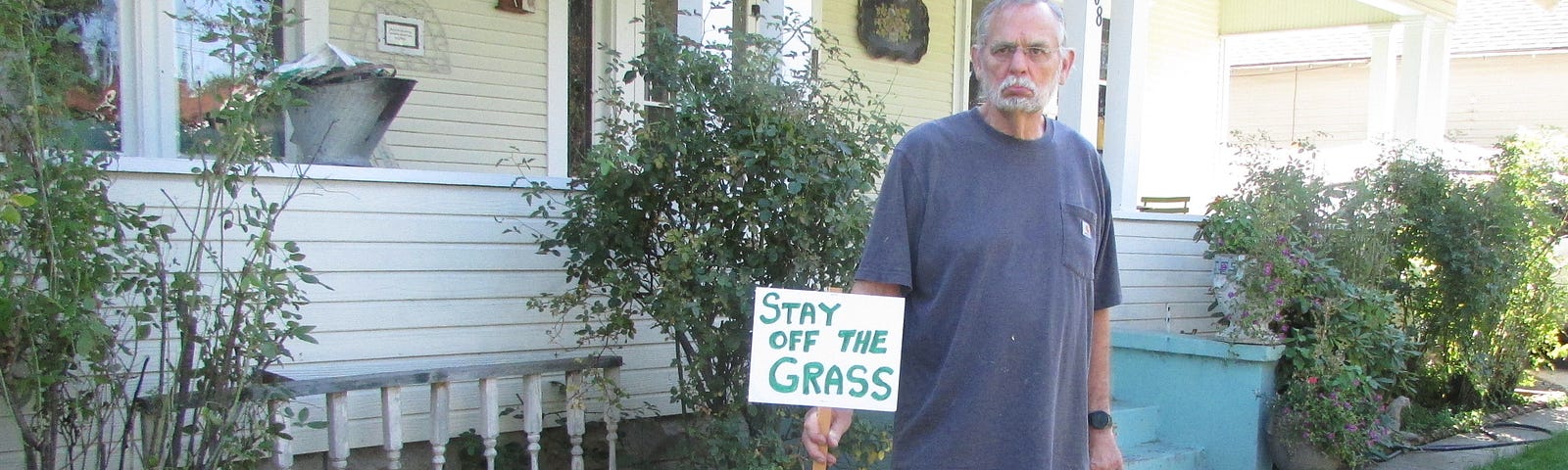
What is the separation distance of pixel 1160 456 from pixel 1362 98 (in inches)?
637

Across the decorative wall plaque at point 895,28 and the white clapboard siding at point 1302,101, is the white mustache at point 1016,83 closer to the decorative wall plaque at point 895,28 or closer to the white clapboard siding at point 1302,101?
the decorative wall plaque at point 895,28

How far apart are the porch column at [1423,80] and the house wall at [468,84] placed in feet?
22.3

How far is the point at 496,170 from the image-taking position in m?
5.77

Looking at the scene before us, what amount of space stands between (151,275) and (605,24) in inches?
134

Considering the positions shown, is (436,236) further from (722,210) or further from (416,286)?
(722,210)

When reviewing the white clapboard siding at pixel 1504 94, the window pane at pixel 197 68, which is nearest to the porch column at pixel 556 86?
the window pane at pixel 197 68

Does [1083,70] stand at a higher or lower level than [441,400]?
higher

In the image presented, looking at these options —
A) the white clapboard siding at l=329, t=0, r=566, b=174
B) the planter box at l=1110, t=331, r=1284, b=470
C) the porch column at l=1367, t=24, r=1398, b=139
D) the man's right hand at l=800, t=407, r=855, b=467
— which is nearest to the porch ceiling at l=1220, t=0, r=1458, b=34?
the porch column at l=1367, t=24, r=1398, b=139

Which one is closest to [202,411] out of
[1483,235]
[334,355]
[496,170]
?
[334,355]

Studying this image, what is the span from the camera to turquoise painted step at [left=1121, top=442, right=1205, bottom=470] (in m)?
4.93

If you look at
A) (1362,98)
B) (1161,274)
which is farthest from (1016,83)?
(1362,98)

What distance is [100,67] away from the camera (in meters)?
4.04

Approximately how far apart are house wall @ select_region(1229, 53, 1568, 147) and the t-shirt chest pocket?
18.0m

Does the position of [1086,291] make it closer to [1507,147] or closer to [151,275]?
[151,275]
